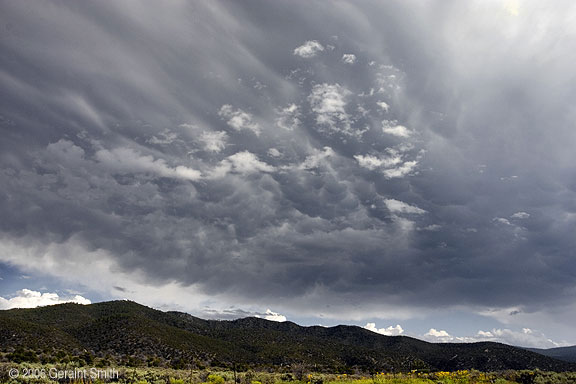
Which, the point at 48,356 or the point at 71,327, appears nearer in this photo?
the point at 48,356

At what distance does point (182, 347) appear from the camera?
91188mm

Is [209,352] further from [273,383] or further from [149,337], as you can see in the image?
[273,383]

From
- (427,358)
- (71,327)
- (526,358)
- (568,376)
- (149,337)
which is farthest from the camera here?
(427,358)

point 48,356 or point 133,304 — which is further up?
point 133,304

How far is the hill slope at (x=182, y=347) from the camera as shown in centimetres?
7253

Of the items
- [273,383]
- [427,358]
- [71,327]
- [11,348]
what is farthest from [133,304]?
[273,383]

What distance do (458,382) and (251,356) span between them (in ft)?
275

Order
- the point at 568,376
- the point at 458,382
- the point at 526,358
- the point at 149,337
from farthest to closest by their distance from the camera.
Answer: the point at 526,358
the point at 149,337
the point at 568,376
the point at 458,382

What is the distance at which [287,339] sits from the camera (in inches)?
5285

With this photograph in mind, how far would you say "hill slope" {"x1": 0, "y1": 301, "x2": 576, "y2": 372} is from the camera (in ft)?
238
